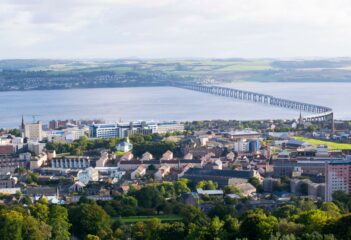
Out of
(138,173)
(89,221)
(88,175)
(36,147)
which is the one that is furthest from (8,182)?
(89,221)

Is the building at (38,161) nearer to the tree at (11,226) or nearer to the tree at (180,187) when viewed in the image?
the tree at (180,187)

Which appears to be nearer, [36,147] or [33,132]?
[36,147]

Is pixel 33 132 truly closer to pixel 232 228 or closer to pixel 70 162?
pixel 70 162

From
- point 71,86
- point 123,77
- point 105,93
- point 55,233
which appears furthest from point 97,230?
point 123,77

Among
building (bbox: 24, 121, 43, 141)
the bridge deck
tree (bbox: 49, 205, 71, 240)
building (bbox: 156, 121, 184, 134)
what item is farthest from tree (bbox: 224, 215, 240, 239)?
the bridge deck

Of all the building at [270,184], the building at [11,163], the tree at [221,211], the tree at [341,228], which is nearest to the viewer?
the tree at [341,228]

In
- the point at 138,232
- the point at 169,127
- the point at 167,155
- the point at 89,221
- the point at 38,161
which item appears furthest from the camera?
the point at 169,127

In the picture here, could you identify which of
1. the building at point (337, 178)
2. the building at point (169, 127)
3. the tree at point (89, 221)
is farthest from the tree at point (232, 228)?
the building at point (169, 127)
